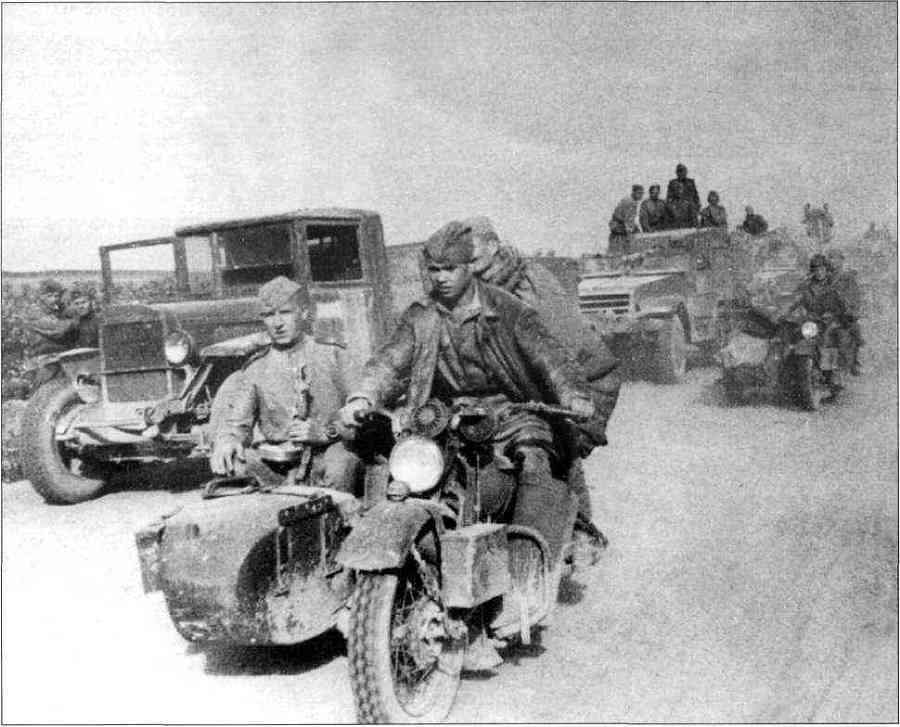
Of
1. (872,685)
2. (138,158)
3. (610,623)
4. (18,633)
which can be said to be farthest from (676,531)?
(138,158)

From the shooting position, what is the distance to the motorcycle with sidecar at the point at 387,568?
263 cm

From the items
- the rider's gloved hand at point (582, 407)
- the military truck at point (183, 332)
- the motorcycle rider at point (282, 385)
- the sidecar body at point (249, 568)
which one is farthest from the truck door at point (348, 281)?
the rider's gloved hand at point (582, 407)

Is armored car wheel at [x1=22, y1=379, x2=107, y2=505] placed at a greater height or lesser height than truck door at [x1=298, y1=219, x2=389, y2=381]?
lesser

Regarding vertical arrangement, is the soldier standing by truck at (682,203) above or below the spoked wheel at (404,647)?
above

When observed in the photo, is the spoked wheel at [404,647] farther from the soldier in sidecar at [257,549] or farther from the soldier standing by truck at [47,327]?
the soldier standing by truck at [47,327]

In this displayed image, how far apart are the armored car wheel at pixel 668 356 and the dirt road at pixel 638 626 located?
3515mm

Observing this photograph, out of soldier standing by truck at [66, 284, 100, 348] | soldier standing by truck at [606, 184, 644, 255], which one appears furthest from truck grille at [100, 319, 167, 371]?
soldier standing by truck at [606, 184, 644, 255]

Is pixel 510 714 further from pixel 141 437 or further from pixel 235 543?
pixel 141 437

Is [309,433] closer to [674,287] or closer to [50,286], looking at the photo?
[50,286]

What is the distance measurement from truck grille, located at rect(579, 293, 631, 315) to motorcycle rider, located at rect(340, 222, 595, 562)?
657 centimetres

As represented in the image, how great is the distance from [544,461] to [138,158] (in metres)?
3.00

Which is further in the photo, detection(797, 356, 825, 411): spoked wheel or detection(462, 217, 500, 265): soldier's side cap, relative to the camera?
detection(797, 356, 825, 411): spoked wheel

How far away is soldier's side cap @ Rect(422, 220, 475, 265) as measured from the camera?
10.8 ft

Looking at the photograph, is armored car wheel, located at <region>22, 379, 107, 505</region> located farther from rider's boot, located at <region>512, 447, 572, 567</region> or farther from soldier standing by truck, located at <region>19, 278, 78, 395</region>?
rider's boot, located at <region>512, 447, 572, 567</region>
